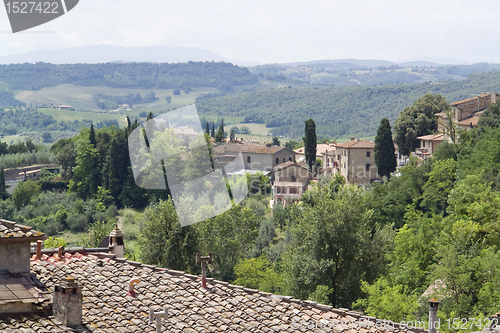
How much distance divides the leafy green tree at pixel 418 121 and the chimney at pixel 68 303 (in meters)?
41.6

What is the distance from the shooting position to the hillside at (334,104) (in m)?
146

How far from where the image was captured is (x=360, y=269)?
19.9m

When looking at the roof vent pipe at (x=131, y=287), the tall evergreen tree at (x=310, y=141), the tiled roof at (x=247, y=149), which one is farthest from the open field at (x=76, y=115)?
the roof vent pipe at (x=131, y=287)

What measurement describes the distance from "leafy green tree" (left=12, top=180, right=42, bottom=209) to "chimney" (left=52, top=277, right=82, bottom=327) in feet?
178

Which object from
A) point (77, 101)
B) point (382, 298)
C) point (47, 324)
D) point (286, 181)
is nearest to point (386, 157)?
point (286, 181)

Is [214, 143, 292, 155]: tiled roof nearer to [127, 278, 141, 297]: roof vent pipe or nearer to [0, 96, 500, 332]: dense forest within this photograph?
[0, 96, 500, 332]: dense forest

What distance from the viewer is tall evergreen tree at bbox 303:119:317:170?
166 ft

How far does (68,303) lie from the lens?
5.83 m

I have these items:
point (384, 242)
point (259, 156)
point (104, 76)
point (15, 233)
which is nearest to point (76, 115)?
point (104, 76)

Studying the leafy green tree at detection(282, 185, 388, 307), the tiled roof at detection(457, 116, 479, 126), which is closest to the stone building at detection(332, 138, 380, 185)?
the tiled roof at detection(457, 116, 479, 126)

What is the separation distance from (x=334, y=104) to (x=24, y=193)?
12929 cm

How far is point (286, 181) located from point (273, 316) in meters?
45.9

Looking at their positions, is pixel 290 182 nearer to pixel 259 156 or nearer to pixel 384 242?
pixel 259 156

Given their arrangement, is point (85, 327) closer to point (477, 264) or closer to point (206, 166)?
point (477, 264)
